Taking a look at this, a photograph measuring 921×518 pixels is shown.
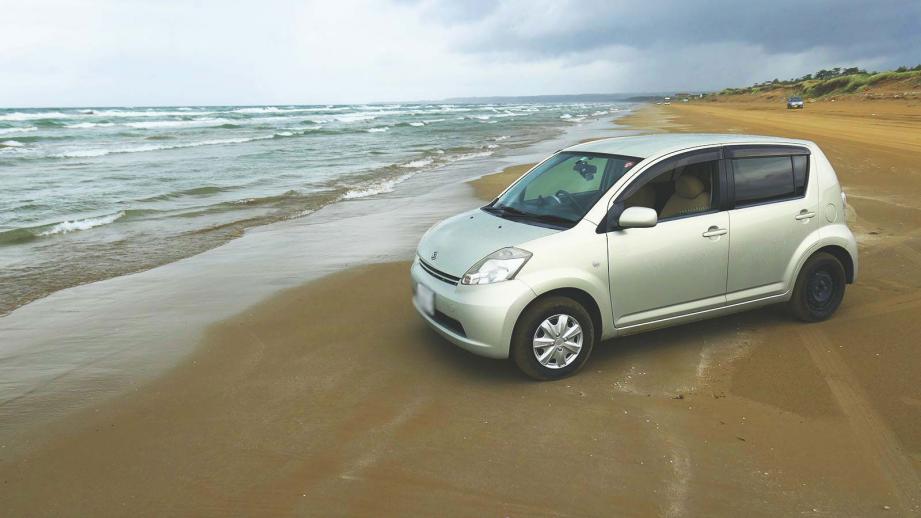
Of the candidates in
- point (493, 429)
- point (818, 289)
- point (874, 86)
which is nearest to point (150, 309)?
point (493, 429)

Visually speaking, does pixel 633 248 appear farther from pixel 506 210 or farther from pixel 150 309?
pixel 150 309

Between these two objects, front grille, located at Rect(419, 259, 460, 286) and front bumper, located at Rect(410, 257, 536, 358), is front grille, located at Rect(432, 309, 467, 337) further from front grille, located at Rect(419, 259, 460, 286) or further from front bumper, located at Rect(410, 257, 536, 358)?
front grille, located at Rect(419, 259, 460, 286)

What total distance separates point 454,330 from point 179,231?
7654 mm

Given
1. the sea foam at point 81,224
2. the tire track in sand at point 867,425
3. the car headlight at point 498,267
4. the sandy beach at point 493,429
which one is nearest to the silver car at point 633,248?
the car headlight at point 498,267

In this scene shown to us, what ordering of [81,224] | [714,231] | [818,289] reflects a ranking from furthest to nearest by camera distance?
[81,224] → [818,289] → [714,231]

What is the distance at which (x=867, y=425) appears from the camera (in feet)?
12.6

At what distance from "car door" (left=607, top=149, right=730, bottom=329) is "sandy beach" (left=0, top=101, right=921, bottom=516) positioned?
1.41ft

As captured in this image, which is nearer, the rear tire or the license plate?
the license plate

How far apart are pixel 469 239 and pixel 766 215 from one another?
2.40m

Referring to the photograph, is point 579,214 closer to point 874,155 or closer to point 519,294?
point 519,294

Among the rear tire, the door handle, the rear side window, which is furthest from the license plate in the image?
the rear tire

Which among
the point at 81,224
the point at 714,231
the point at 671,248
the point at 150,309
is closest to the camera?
the point at 671,248

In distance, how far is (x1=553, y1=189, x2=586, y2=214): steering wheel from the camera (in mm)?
4756

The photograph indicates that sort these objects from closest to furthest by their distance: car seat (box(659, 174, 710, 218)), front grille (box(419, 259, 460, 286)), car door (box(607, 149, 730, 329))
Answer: front grille (box(419, 259, 460, 286)) < car door (box(607, 149, 730, 329)) < car seat (box(659, 174, 710, 218))
